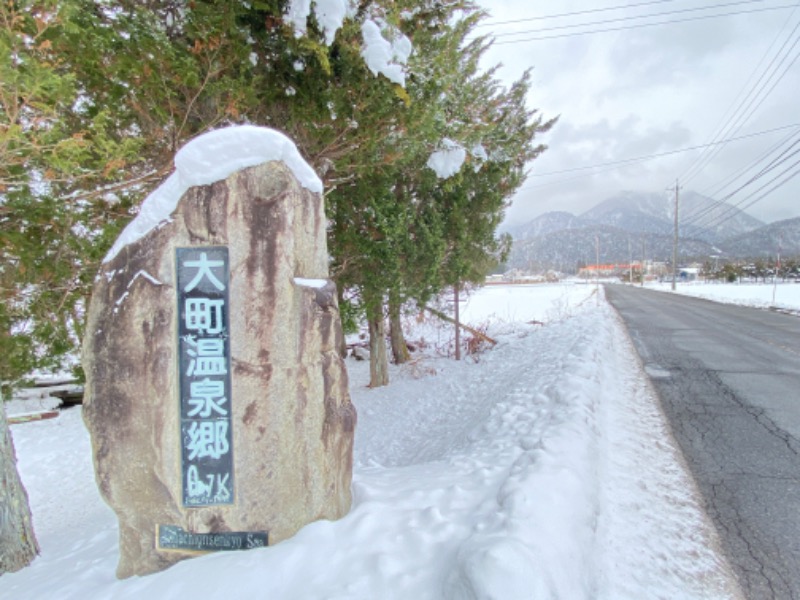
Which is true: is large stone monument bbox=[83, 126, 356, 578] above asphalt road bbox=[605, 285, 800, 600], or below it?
above

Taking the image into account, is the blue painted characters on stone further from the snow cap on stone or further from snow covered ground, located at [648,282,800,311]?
snow covered ground, located at [648,282,800,311]

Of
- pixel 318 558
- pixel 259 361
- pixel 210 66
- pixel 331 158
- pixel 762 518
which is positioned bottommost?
pixel 762 518

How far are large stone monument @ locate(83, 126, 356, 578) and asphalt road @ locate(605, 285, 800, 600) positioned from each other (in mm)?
2854

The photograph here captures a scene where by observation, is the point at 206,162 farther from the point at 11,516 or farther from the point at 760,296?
the point at 760,296

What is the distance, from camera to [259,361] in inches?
93.3

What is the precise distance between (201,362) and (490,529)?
1889mm

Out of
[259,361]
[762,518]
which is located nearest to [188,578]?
[259,361]

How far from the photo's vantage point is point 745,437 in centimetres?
425

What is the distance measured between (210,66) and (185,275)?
2.56 metres

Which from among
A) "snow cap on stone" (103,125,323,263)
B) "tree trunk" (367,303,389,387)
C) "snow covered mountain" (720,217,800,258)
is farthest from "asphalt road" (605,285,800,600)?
"snow covered mountain" (720,217,800,258)

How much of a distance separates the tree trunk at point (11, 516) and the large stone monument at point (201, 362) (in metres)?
0.92

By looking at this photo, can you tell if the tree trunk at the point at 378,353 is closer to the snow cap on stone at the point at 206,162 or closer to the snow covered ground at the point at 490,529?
the snow covered ground at the point at 490,529

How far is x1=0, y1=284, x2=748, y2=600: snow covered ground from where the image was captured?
202cm

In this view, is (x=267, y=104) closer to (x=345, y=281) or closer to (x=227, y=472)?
(x=345, y=281)
